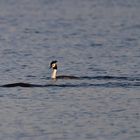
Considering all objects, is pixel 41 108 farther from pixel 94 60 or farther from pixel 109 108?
pixel 94 60

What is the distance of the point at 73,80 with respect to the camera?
2862cm

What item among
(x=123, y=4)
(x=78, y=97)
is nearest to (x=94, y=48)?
(x=78, y=97)

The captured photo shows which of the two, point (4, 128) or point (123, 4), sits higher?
point (123, 4)

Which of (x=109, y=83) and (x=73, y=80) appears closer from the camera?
(x=109, y=83)

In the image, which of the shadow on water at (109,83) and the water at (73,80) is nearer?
the water at (73,80)

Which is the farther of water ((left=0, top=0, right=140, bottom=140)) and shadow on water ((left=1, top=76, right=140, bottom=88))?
shadow on water ((left=1, top=76, right=140, bottom=88))

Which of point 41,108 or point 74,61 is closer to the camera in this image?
point 41,108

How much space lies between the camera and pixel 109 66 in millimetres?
32438

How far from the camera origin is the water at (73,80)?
2078cm

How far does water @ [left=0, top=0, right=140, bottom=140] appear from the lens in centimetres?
2078

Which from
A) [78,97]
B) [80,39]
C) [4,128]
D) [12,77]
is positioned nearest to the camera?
[4,128]

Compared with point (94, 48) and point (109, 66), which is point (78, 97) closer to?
point (109, 66)

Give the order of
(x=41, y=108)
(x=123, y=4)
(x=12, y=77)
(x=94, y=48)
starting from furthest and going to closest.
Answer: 1. (x=123, y=4)
2. (x=94, y=48)
3. (x=12, y=77)
4. (x=41, y=108)

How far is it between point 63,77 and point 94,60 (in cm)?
541
